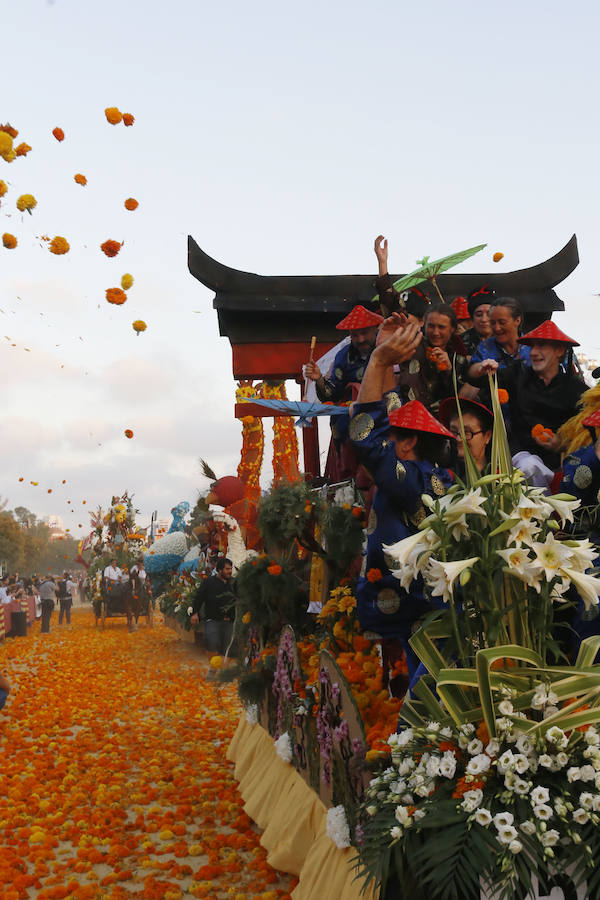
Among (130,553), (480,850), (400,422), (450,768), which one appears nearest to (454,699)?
(450,768)

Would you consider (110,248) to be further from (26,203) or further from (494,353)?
(494,353)

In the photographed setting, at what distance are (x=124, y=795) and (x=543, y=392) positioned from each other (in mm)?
4647

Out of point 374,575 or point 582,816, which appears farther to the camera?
point 374,575

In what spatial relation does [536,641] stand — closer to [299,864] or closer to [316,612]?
[299,864]

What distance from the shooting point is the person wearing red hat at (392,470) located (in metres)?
3.20

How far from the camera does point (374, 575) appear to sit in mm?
3377

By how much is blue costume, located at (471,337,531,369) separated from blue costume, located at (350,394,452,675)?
6.59 ft

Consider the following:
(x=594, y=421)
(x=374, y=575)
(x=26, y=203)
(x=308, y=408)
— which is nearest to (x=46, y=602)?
(x=26, y=203)

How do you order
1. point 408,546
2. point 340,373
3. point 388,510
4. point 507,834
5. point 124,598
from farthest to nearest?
point 124,598, point 340,373, point 388,510, point 408,546, point 507,834

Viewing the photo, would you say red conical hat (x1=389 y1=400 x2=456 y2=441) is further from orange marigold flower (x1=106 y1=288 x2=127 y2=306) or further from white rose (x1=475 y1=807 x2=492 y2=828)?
orange marigold flower (x1=106 y1=288 x2=127 y2=306)

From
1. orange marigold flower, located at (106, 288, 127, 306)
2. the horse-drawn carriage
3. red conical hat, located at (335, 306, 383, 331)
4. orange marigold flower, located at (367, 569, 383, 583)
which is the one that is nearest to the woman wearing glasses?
orange marigold flower, located at (367, 569, 383, 583)

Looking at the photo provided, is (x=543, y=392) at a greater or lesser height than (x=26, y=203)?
lesser

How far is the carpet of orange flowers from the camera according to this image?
457 cm

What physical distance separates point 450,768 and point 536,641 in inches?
17.8
